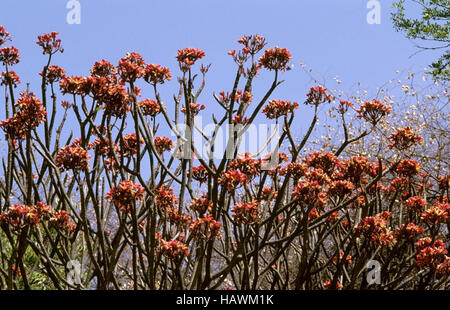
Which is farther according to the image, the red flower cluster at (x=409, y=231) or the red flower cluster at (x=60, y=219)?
the red flower cluster at (x=409, y=231)

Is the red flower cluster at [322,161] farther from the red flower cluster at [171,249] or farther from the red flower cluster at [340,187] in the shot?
the red flower cluster at [171,249]

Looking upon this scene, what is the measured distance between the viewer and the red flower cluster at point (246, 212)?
142 inches

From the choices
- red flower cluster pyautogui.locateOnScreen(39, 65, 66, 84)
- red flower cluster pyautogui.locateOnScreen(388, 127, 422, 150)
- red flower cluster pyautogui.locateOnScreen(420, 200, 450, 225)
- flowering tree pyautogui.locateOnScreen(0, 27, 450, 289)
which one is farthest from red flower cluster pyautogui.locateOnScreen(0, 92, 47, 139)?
red flower cluster pyautogui.locateOnScreen(420, 200, 450, 225)

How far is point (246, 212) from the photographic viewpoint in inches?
143

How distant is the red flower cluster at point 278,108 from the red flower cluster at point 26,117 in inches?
62.2

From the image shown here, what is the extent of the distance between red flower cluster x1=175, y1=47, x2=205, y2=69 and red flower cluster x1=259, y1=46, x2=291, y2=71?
0.45 m

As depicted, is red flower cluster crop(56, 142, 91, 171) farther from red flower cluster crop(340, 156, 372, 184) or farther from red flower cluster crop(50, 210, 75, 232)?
red flower cluster crop(340, 156, 372, 184)

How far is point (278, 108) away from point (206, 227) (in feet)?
3.95

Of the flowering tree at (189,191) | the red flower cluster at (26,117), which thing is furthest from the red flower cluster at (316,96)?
the red flower cluster at (26,117)

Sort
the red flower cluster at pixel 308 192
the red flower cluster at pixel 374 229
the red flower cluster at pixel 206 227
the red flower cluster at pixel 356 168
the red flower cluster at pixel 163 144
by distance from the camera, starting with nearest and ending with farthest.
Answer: the red flower cluster at pixel 206 227
the red flower cluster at pixel 308 192
the red flower cluster at pixel 374 229
the red flower cluster at pixel 356 168
the red flower cluster at pixel 163 144

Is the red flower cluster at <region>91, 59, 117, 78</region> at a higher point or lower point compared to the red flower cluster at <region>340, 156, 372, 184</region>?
higher

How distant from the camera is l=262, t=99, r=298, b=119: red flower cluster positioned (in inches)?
168
